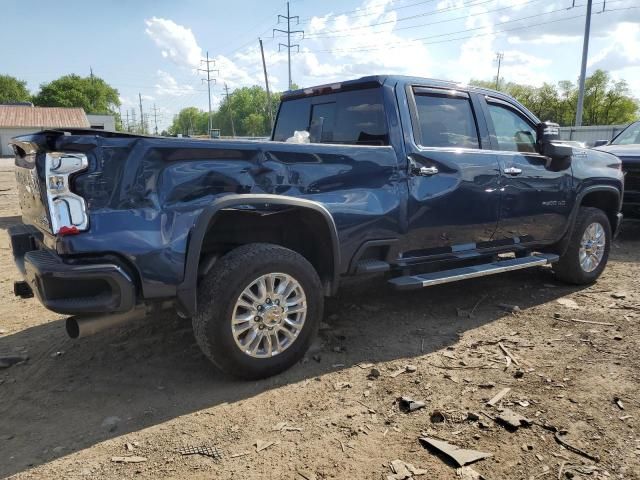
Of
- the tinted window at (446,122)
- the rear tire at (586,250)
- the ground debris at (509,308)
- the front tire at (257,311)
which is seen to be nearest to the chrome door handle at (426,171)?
the tinted window at (446,122)

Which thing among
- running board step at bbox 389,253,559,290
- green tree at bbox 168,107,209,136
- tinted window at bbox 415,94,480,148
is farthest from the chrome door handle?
green tree at bbox 168,107,209,136

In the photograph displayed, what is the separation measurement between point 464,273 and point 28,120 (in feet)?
223

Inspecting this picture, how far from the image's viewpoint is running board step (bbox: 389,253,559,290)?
403 cm

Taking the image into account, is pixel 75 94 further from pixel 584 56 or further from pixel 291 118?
pixel 291 118

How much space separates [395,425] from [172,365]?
1.72 m

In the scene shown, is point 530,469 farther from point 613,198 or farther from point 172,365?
point 613,198

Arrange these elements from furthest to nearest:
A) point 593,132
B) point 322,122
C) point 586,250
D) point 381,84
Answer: point 593,132 → point 586,250 → point 322,122 → point 381,84

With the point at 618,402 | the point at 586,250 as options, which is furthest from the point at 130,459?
the point at 586,250

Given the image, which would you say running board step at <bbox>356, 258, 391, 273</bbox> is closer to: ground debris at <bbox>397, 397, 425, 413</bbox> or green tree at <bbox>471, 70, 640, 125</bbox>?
ground debris at <bbox>397, 397, 425, 413</bbox>

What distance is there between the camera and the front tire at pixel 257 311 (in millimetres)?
3168

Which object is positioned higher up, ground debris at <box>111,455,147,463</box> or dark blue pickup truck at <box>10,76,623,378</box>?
dark blue pickup truck at <box>10,76,623,378</box>

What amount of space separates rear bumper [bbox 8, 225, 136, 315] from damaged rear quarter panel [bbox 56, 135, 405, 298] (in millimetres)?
93

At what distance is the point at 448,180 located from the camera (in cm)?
425

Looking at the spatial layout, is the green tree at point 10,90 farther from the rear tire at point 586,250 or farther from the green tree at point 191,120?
the rear tire at point 586,250
